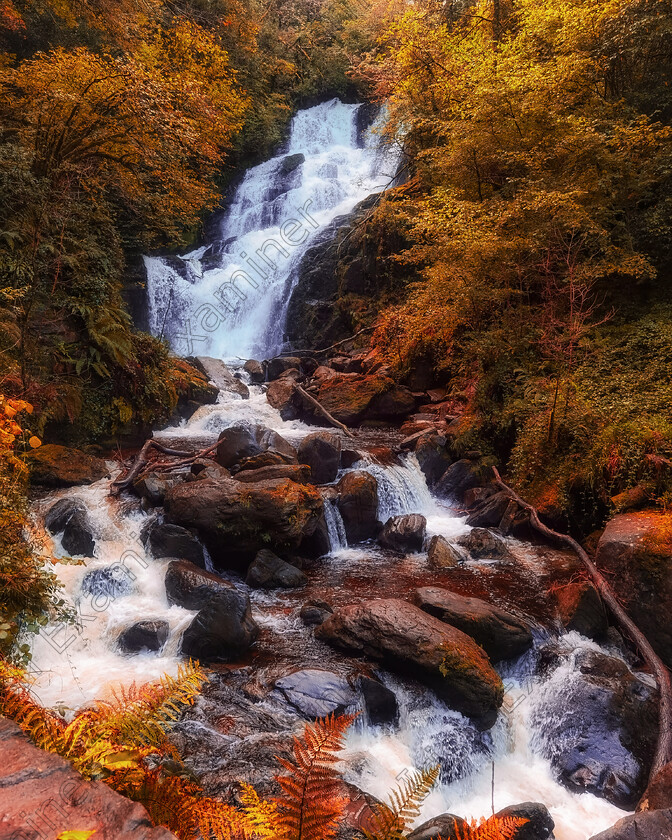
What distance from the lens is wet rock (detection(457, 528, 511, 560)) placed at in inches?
309

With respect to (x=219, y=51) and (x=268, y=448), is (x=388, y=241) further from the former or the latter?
(x=268, y=448)

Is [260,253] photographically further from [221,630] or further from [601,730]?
[601,730]

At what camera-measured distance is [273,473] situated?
8555 mm

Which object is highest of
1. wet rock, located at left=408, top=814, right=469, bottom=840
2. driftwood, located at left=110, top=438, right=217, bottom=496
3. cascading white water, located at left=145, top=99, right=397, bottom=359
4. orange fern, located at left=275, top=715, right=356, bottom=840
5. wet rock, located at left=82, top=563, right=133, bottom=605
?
cascading white water, located at left=145, top=99, right=397, bottom=359

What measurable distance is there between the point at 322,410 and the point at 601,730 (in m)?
9.25

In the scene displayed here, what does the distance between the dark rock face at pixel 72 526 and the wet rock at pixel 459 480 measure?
21.8 feet

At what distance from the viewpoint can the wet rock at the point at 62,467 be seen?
321 inches

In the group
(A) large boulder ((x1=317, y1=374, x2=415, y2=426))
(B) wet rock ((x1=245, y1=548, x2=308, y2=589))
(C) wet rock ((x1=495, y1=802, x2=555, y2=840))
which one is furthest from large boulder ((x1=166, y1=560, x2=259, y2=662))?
(A) large boulder ((x1=317, y1=374, x2=415, y2=426))

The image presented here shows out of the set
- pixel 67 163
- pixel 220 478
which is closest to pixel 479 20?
pixel 67 163

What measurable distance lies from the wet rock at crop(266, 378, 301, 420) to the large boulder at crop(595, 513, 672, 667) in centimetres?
883

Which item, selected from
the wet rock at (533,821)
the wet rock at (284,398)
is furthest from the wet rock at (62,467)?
the wet rock at (533,821)

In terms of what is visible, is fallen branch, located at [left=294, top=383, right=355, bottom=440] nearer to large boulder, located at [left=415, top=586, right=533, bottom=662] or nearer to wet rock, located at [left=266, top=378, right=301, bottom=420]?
wet rock, located at [left=266, top=378, right=301, bottom=420]

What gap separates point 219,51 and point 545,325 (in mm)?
11939

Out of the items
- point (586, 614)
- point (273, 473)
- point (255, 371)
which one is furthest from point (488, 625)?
point (255, 371)
